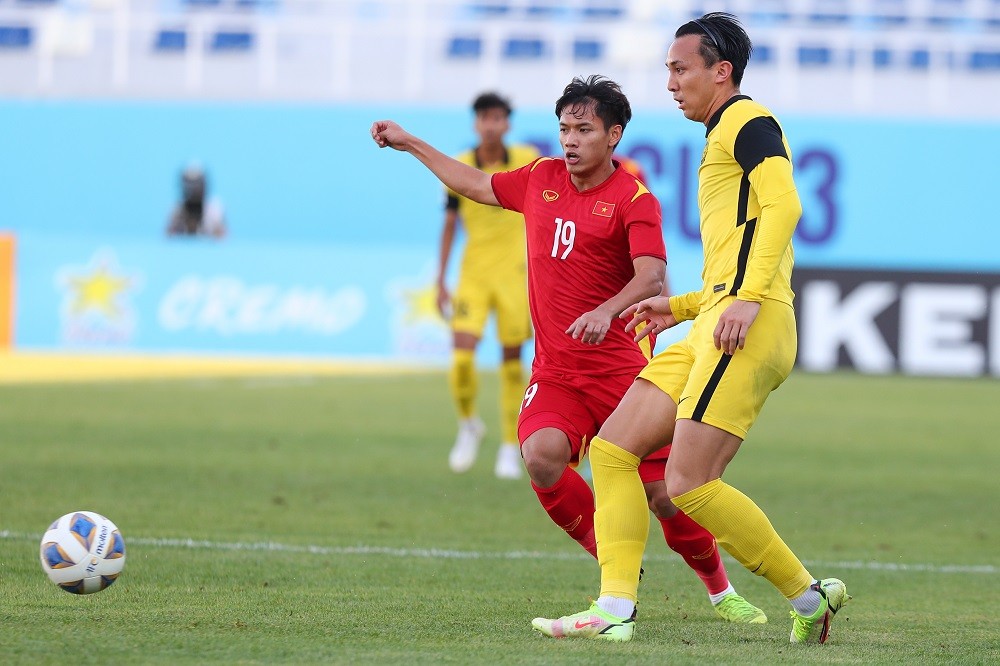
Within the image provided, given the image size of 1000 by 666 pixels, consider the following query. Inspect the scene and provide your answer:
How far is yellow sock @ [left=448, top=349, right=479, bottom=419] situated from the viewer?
1045cm

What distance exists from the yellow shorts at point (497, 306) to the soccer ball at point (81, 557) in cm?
529

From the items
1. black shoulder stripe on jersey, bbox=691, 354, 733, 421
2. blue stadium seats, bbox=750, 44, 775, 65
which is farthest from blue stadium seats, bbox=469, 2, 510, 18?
black shoulder stripe on jersey, bbox=691, 354, 733, 421

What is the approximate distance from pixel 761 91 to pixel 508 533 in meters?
18.9

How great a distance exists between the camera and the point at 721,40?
5.00 metres

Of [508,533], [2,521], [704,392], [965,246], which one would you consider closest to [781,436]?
[508,533]

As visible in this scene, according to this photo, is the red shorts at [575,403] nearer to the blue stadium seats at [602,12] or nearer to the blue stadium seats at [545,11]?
the blue stadium seats at [545,11]

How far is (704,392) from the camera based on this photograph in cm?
484

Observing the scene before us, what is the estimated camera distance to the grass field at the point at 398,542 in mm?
4812

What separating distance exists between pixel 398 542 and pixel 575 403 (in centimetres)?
189

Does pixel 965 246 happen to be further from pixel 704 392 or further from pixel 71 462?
pixel 704 392

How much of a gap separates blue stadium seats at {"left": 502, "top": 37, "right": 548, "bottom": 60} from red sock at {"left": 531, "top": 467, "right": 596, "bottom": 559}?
20653 millimetres

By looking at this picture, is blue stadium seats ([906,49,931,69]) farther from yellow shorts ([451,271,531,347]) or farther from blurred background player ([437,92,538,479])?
yellow shorts ([451,271,531,347])

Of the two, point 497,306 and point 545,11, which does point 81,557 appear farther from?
point 545,11

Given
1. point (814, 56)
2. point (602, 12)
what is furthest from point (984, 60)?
point (602, 12)
